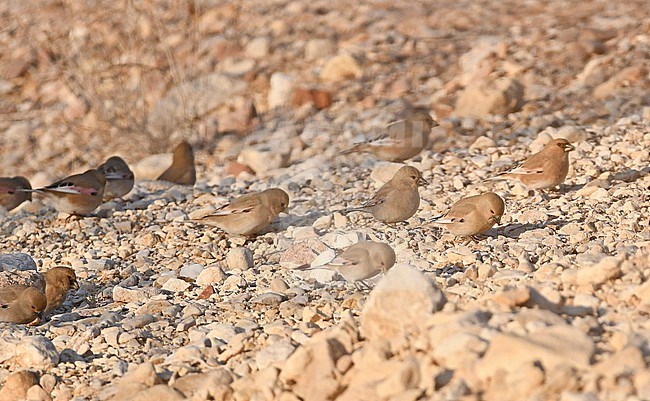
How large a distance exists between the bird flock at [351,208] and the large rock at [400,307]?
1.42 metres

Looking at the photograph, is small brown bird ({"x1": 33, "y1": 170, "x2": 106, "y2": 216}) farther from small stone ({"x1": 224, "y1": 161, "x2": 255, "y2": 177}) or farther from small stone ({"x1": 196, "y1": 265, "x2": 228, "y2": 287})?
small stone ({"x1": 196, "y1": 265, "x2": 228, "y2": 287})

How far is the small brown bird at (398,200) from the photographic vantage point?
733 cm

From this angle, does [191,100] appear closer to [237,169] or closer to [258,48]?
[258,48]

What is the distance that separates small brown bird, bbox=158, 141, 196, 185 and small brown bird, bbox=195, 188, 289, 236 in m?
2.25

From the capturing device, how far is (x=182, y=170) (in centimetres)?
981

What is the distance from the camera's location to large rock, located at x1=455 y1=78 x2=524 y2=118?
10.4 metres

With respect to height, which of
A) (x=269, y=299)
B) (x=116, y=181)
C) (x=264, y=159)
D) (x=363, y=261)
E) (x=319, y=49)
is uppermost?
(x=363, y=261)

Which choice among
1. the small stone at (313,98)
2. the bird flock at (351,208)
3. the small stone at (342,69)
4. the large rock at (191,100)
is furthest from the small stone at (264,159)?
the small stone at (342,69)

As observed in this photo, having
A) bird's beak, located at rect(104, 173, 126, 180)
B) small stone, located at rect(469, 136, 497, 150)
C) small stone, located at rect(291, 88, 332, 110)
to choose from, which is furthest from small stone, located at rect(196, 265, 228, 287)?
small stone, located at rect(291, 88, 332, 110)

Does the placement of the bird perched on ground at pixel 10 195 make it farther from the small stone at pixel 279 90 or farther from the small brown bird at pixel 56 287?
the small stone at pixel 279 90

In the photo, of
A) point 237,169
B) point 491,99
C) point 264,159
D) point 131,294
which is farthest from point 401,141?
point 131,294

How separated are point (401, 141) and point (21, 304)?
4.03m

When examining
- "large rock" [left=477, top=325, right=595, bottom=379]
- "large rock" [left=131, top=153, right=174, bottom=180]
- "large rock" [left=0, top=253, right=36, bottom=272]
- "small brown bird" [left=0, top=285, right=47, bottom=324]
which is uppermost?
"large rock" [left=477, top=325, right=595, bottom=379]

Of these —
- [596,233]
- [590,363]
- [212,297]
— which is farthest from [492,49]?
[590,363]
